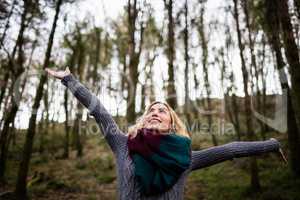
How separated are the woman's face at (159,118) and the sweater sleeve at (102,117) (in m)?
0.23

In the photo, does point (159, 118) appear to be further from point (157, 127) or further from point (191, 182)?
point (191, 182)

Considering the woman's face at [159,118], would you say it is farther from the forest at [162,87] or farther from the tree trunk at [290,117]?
the tree trunk at [290,117]

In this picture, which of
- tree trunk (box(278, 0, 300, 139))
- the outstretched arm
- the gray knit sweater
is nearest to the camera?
the gray knit sweater

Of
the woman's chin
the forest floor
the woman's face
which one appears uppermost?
the woman's face

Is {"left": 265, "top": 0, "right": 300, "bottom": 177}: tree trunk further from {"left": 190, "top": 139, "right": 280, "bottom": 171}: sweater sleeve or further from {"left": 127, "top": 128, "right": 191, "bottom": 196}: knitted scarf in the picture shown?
{"left": 127, "top": 128, "right": 191, "bottom": 196}: knitted scarf

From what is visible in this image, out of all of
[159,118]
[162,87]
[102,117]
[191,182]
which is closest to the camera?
[159,118]

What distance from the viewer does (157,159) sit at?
6.33ft

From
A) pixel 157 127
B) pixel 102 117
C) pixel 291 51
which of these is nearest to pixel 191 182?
pixel 291 51

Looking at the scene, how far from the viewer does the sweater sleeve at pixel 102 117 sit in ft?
7.35

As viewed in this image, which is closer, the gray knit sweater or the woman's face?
the gray knit sweater

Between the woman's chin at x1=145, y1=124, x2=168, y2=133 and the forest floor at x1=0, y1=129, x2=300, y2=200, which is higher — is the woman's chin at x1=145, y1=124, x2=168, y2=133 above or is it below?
above

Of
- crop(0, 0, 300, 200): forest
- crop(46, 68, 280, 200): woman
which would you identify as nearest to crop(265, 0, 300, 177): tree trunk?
crop(0, 0, 300, 200): forest

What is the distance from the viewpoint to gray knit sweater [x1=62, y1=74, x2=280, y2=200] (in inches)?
78.7

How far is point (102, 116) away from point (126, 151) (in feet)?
1.20
